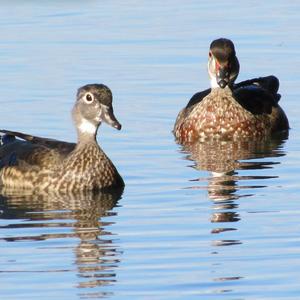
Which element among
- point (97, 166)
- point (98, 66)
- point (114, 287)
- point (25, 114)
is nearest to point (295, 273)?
point (114, 287)

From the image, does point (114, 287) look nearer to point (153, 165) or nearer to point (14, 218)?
point (14, 218)

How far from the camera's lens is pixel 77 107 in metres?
19.6

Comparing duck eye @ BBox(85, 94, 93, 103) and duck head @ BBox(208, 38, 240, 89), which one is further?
duck head @ BBox(208, 38, 240, 89)

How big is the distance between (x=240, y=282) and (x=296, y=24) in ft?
56.7

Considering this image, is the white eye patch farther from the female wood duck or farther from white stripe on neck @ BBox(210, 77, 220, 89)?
white stripe on neck @ BBox(210, 77, 220, 89)

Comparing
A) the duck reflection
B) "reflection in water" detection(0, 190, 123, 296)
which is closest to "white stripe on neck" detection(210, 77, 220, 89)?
the duck reflection

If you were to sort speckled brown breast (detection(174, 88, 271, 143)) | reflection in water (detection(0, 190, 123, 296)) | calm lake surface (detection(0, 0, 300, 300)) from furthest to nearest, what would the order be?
1. speckled brown breast (detection(174, 88, 271, 143))
2. reflection in water (detection(0, 190, 123, 296))
3. calm lake surface (detection(0, 0, 300, 300))

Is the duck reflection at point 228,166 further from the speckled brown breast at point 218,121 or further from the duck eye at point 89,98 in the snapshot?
the duck eye at point 89,98

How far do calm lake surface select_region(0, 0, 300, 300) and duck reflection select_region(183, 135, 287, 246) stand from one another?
0.08 ft

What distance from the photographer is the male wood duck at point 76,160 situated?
19266 millimetres

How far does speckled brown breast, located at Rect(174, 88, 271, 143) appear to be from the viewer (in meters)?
23.5

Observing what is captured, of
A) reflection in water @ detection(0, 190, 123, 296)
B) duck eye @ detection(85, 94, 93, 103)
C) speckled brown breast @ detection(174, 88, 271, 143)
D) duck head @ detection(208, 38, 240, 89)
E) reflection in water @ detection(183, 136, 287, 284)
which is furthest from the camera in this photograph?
duck head @ detection(208, 38, 240, 89)

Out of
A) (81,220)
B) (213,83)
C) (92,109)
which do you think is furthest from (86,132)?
(213,83)

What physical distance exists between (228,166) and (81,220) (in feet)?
12.5
